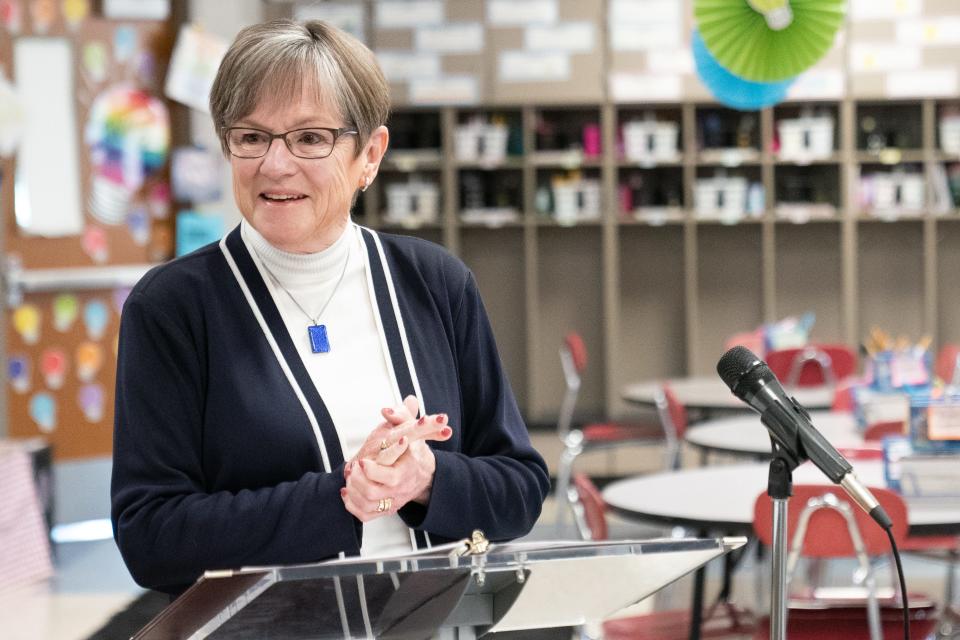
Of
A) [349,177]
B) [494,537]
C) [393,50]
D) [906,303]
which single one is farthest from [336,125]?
[906,303]

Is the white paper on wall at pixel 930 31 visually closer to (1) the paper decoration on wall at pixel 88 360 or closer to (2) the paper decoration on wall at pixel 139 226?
(2) the paper decoration on wall at pixel 139 226

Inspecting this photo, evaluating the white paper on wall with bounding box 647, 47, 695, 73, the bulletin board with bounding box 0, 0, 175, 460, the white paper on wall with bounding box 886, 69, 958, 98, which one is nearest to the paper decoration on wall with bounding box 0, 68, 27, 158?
the bulletin board with bounding box 0, 0, 175, 460

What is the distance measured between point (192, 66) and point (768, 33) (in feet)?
13.5

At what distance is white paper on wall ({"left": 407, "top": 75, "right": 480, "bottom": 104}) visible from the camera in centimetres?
812

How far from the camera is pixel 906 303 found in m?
8.46

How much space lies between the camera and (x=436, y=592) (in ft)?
3.95

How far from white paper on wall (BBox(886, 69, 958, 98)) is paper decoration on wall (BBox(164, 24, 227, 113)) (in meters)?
4.05

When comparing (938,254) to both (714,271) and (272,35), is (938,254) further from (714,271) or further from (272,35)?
(272,35)

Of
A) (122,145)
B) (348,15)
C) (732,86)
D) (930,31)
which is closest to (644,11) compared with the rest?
(930,31)

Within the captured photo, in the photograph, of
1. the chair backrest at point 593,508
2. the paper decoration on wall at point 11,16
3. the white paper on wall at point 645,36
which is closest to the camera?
the chair backrest at point 593,508

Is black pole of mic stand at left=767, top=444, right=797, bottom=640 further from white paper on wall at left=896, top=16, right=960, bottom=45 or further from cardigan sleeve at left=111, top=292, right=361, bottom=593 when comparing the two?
white paper on wall at left=896, top=16, right=960, bottom=45

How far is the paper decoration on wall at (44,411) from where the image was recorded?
6473 millimetres

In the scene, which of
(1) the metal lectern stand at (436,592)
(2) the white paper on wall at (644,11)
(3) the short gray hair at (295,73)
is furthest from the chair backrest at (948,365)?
(1) the metal lectern stand at (436,592)

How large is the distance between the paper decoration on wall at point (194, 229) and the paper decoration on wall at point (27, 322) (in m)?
0.85
